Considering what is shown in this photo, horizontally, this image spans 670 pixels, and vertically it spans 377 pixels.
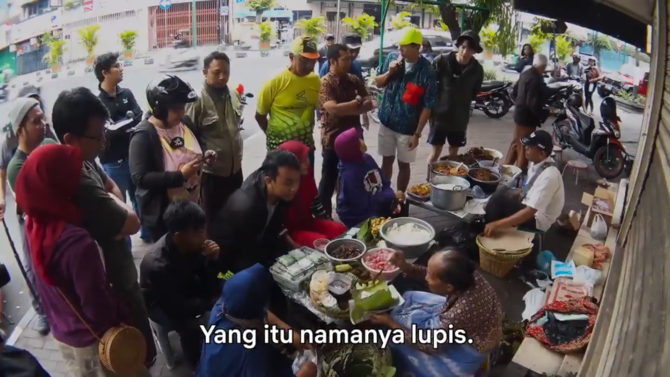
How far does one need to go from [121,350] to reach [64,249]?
0.50m

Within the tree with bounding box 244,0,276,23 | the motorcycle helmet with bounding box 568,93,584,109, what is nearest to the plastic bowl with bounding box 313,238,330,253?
A: the motorcycle helmet with bounding box 568,93,584,109

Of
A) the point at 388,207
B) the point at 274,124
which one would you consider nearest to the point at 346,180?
the point at 388,207

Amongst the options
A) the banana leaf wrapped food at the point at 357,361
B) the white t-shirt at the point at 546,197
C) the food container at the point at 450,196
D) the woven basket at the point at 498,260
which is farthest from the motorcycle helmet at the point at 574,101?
the banana leaf wrapped food at the point at 357,361

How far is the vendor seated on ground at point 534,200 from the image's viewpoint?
3.92 meters

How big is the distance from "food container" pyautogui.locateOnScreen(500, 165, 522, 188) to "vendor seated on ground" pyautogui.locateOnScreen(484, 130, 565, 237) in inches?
18.1

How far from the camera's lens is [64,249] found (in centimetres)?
203

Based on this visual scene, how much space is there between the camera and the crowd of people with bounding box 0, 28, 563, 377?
2.16 meters

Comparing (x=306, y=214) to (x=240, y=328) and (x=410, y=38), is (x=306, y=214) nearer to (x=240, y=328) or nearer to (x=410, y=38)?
(x=240, y=328)

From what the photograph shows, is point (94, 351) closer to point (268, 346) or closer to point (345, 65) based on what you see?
point (268, 346)

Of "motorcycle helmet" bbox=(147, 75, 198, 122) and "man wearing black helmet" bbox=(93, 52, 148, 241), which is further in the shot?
"man wearing black helmet" bbox=(93, 52, 148, 241)

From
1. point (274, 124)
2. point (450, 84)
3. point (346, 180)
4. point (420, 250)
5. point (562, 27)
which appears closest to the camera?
point (420, 250)

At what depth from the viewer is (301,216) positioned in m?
3.62

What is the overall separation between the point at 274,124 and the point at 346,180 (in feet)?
2.81

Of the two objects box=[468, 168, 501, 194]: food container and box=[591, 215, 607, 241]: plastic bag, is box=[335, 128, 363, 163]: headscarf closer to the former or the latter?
box=[468, 168, 501, 194]: food container
